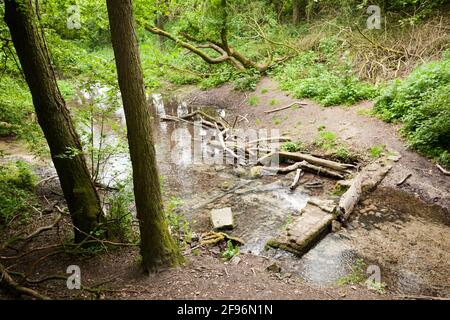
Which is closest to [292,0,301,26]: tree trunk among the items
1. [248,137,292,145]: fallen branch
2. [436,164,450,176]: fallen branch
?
[248,137,292,145]: fallen branch

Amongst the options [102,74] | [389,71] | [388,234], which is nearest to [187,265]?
[102,74]

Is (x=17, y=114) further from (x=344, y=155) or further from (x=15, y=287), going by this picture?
(x=344, y=155)

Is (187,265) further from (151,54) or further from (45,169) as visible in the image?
(45,169)

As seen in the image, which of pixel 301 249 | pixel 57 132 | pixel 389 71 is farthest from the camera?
pixel 389 71

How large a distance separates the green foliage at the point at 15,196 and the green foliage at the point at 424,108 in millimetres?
9310

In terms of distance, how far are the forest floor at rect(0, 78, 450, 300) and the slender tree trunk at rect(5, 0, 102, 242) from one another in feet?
1.87

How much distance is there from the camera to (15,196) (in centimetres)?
628

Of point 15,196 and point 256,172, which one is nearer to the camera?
point 15,196

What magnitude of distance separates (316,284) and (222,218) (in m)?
2.59

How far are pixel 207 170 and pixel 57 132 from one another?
5462 millimetres

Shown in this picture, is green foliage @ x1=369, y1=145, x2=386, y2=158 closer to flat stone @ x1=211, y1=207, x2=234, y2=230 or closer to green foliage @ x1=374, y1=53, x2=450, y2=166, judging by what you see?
green foliage @ x1=374, y1=53, x2=450, y2=166

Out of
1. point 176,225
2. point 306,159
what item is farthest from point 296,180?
point 176,225

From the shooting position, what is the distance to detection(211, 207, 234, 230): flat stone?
6734 mm
